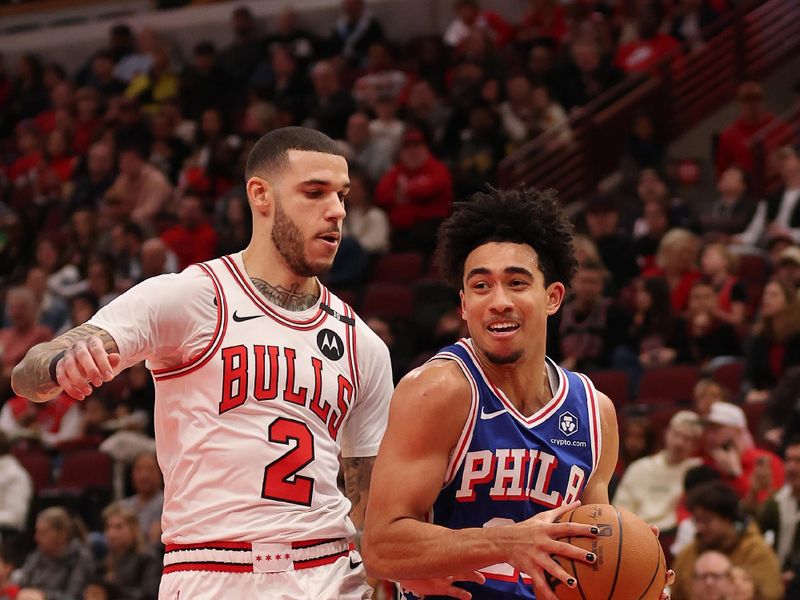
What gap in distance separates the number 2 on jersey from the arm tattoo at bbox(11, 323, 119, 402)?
72 cm

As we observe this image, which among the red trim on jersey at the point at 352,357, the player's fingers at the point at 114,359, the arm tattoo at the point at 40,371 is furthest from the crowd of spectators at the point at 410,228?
the arm tattoo at the point at 40,371

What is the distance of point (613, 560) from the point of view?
354cm

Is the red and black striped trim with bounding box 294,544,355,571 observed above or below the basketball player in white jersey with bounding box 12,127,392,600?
below

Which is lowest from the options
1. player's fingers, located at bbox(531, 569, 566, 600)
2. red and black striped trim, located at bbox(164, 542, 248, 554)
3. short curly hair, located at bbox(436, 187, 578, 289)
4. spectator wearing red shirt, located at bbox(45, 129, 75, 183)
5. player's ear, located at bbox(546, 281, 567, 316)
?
player's fingers, located at bbox(531, 569, 566, 600)

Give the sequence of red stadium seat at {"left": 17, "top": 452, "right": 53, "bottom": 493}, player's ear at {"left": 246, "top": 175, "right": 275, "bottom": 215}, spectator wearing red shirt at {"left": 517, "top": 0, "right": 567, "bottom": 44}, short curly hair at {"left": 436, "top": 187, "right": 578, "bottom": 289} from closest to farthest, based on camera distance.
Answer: short curly hair at {"left": 436, "top": 187, "right": 578, "bottom": 289}, player's ear at {"left": 246, "top": 175, "right": 275, "bottom": 215}, red stadium seat at {"left": 17, "top": 452, "right": 53, "bottom": 493}, spectator wearing red shirt at {"left": 517, "top": 0, "right": 567, "bottom": 44}

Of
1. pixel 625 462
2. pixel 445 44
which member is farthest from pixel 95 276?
pixel 625 462

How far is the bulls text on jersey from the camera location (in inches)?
169

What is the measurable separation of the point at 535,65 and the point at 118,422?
5.52 meters

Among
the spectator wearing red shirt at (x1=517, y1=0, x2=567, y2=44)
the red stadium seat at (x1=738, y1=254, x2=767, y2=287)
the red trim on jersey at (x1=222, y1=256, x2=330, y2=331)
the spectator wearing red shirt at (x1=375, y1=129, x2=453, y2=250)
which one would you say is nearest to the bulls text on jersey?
the red trim on jersey at (x1=222, y1=256, x2=330, y2=331)

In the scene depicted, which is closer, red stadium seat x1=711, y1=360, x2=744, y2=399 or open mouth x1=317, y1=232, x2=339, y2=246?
open mouth x1=317, y1=232, x2=339, y2=246

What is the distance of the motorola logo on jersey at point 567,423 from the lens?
4.08 m

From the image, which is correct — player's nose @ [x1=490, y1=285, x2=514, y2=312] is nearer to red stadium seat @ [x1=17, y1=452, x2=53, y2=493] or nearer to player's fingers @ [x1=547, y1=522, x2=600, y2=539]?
player's fingers @ [x1=547, y1=522, x2=600, y2=539]

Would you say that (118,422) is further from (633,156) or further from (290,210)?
(290,210)

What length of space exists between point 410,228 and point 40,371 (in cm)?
919
